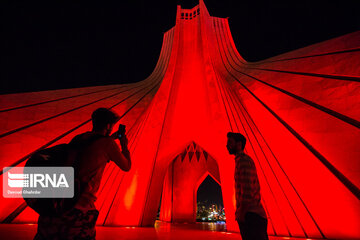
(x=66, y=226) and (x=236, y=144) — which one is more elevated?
(x=236, y=144)

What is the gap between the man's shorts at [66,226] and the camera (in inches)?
28.8

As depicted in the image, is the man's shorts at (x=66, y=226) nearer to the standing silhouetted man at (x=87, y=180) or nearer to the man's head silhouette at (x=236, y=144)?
the standing silhouetted man at (x=87, y=180)

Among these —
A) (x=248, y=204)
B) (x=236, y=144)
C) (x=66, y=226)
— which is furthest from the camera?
(x=236, y=144)

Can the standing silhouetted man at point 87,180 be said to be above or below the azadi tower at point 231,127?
below

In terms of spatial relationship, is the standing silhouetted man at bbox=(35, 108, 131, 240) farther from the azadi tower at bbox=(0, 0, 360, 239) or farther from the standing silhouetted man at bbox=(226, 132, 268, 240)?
the azadi tower at bbox=(0, 0, 360, 239)

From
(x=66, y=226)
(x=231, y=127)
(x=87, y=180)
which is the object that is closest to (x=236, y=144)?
(x=87, y=180)

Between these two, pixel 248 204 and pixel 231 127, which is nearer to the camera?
pixel 248 204

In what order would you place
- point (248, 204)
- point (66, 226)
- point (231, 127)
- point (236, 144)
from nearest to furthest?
1. point (66, 226)
2. point (248, 204)
3. point (236, 144)
4. point (231, 127)

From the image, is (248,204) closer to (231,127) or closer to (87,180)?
(87,180)

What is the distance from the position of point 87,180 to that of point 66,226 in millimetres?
165

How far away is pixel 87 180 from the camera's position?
0.83 m

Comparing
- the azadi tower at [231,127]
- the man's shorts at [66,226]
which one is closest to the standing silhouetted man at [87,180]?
the man's shorts at [66,226]

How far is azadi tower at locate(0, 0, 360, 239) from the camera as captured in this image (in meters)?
2.47

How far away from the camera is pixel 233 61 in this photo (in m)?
6.13
